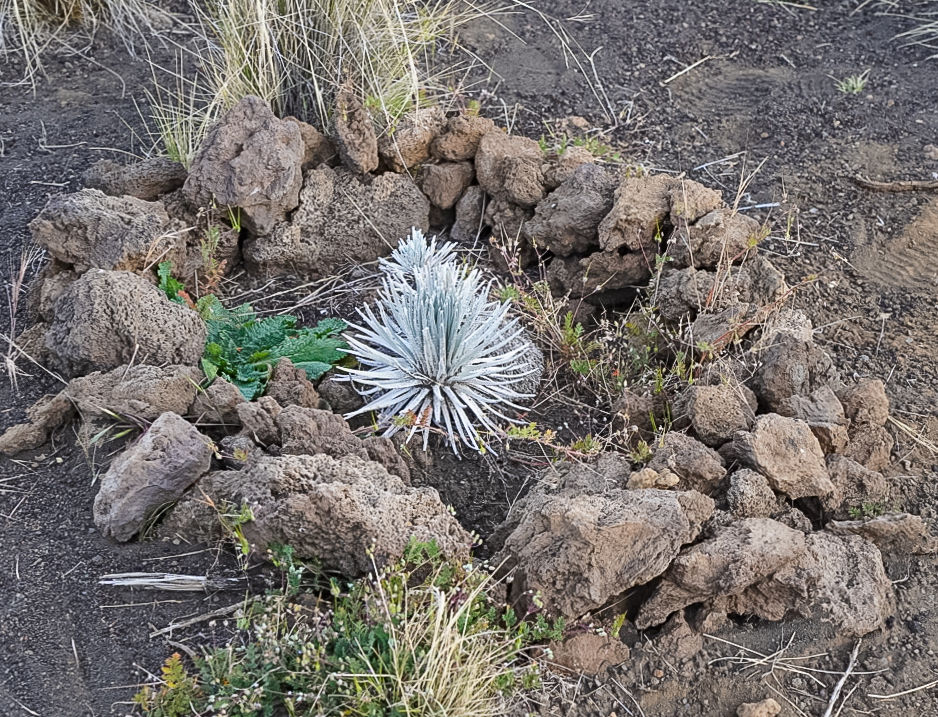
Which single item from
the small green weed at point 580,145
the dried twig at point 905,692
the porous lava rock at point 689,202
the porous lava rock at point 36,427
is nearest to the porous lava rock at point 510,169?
the small green weed at point 580,145

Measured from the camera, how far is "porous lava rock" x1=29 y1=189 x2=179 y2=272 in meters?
3.13

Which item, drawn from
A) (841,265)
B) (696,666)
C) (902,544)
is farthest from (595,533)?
(841,265)

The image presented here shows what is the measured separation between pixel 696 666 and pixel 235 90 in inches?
103

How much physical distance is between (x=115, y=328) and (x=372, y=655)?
4.19ft

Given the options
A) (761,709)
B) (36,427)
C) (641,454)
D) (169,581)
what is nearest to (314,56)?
(36,427)

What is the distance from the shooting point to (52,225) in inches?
123

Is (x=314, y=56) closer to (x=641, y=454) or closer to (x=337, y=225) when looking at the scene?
(x=337, y=225)

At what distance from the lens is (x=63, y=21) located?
15.4 ft

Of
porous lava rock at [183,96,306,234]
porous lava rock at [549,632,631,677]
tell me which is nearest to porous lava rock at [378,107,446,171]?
porous lava rock at [183,96,306,234]

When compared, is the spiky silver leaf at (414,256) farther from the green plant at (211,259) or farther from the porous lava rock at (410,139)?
the green plant at (211,259)

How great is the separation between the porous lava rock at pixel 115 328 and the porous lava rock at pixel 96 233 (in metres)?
0.20

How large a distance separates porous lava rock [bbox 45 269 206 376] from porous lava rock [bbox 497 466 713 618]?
1.19 metres

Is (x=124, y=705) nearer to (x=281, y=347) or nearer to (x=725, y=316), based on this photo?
(x=281, y=347)

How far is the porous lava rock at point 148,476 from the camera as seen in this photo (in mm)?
2480
